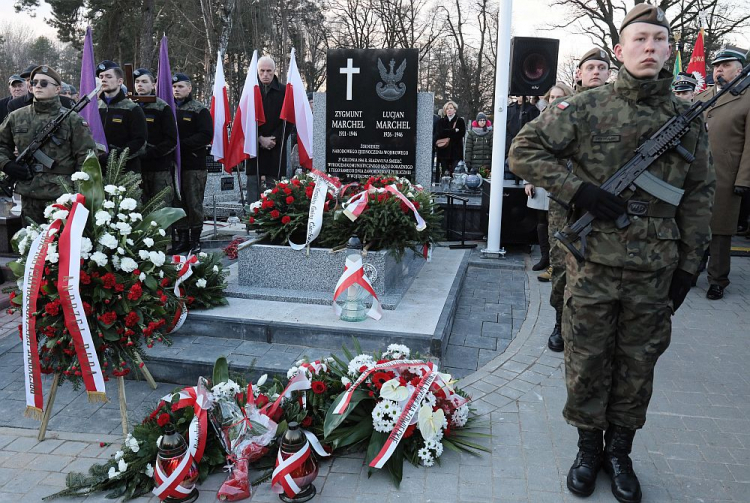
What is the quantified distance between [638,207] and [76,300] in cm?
287

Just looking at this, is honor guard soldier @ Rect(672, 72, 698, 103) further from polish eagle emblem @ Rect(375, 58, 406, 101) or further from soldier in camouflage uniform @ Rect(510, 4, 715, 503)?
soldier in camouflage uniform @ Rect(510, 4, 715, 503)

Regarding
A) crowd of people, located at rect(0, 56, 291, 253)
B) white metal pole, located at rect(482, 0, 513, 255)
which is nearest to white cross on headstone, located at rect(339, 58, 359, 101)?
crowd of people, located at rect(0, 56, 291, 253)

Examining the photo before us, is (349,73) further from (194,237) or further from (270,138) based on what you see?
(194,237)

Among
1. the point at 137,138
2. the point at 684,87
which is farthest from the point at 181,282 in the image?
the point at 684,87

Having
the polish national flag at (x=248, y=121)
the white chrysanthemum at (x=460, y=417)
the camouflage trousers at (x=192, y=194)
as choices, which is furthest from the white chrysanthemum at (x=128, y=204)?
the polish national flag at (x=248, y=121)

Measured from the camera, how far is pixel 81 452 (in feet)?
11.4

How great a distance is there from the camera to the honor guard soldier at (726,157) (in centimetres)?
608

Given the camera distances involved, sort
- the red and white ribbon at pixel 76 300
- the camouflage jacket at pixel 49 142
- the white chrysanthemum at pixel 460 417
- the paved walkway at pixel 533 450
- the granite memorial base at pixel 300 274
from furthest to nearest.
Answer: the camouflage jacket at pixel 49 142, the granite memorial base at pixel 300 274, the white chrysanthemum at pixel 460 417, the red and white ribbon at pixel 76 300, the paved walkway at pixel 533 450

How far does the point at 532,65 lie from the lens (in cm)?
885

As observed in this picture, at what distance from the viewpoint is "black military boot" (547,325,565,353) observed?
196 inches

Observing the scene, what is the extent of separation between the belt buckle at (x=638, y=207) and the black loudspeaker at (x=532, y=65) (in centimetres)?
636

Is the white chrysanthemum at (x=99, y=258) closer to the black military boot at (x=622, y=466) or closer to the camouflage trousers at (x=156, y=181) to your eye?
the black military boot at (x=622, y=466)

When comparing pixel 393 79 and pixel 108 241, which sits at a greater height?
pixel 393 79

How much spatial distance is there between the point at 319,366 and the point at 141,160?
480 centimetres
